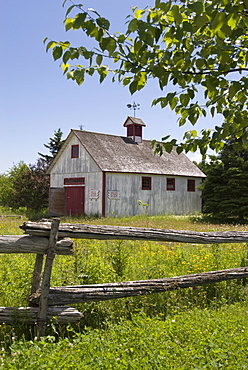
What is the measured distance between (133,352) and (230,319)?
1665mm

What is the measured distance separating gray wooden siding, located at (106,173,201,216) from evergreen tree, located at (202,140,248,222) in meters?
3.78

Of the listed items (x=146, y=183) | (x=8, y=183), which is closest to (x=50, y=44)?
(x=146, y=183)

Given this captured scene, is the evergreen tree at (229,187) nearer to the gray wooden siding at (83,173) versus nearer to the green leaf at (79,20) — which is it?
the gray wooden siding at (83,173)

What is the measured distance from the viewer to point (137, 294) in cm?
540

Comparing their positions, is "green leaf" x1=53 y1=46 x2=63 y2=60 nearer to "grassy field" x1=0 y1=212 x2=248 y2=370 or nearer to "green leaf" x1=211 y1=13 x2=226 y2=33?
"green leaf" x1=211 y1=13 x2=226 y2=33

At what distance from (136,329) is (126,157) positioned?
23096 millimetres

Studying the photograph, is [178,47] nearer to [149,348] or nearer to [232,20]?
[232,20]

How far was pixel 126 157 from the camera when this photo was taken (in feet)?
88.7

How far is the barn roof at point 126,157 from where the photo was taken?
2550cm

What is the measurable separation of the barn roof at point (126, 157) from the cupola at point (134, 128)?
1.71 feet

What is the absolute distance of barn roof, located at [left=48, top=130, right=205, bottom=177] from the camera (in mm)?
25500

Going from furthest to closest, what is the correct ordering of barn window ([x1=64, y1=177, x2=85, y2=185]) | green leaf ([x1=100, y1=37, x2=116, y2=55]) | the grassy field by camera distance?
1. barn window ([x1=64, y1=177, x2=85, y2=185])
2. the grassy field
3. green leaf ([x1=100, y1=37, x2=116, y2=55])

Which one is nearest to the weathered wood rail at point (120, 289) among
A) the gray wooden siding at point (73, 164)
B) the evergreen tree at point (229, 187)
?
the evergreen tree at point (229, 187)

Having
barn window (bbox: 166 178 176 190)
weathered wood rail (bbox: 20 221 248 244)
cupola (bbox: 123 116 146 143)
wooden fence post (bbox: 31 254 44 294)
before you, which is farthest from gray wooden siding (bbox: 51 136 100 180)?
wooden fence post (bbox: 31 254 44 294)
